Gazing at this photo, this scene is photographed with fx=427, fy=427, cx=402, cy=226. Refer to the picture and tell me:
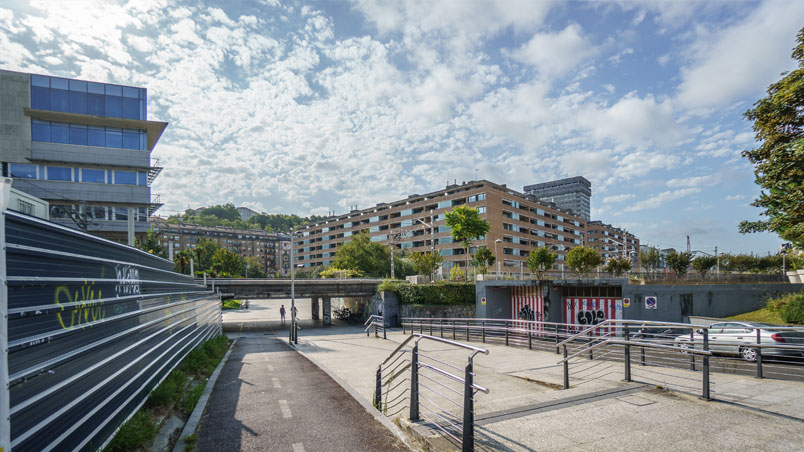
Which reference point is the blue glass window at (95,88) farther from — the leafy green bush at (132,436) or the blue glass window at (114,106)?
the leafy green bush at (132,436)

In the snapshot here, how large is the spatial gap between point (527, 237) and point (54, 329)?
87190 mm

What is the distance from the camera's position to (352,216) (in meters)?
110

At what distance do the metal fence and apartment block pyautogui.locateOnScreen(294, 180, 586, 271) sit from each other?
55.8 metres

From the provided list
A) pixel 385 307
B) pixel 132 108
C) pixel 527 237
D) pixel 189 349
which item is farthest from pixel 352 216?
pixel 189 349

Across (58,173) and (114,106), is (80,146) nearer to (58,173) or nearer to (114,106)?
(58,173)

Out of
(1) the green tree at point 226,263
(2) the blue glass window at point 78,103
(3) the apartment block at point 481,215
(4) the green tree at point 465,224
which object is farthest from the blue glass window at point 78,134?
(3) the apartment block at point 481,215

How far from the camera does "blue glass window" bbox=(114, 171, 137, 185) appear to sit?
45.6m

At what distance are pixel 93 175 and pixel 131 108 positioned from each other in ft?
27.5

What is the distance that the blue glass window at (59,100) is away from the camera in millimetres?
43500

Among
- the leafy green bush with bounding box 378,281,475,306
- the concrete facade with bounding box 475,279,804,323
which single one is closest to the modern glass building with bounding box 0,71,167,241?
the leafy green bush with bounding box 378,281,475,306

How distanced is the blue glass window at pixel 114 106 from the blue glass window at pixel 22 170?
890cm

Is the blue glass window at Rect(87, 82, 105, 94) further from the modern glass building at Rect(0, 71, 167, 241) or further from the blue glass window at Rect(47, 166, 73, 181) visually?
the blue glass window at Rect(47, 166, 73, 181)

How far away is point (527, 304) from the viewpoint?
97.3 feet

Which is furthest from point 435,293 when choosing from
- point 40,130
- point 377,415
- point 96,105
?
point 40,130
